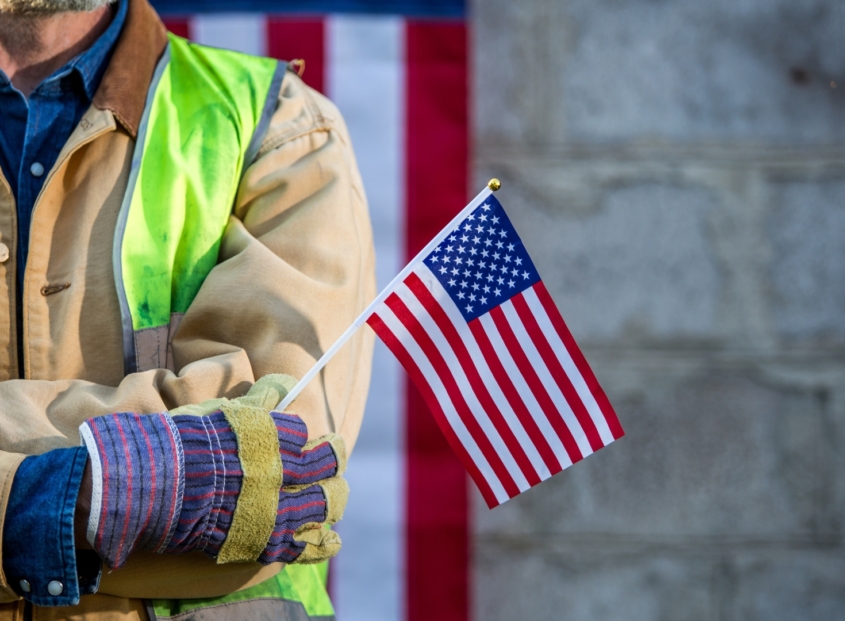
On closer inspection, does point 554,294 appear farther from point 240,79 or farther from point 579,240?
point 240,79

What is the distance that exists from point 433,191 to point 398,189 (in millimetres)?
84

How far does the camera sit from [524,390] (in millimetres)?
1502

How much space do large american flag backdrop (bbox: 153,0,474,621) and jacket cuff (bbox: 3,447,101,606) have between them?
130cm

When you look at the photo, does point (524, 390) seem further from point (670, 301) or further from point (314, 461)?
point (670, 301)

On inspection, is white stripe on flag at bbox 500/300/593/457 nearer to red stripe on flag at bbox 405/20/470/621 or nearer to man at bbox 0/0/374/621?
man at bbox 0/0/374/621

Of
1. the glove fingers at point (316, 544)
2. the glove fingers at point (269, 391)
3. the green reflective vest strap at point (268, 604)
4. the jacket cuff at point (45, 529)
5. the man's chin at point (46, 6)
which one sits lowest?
the green reflective vest strap at point (268, 604)

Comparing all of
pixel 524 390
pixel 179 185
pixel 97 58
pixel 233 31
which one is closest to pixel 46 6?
pixel 97 58

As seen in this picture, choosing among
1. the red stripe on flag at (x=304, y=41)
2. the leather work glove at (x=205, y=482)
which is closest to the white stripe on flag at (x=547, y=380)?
the leather work glove at (x=205, y=482)

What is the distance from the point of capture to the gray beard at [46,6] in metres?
1.53

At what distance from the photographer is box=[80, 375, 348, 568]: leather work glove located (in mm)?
1202

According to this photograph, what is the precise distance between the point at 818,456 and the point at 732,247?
559 mm

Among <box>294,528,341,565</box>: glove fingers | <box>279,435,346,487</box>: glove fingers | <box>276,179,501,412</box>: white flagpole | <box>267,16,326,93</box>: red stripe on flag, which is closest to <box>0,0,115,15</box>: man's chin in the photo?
<box>276,179,501,412</box>: white flagpole

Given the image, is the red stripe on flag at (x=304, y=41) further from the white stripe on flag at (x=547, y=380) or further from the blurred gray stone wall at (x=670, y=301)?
the white stripe on flag at (x=547, y=380)

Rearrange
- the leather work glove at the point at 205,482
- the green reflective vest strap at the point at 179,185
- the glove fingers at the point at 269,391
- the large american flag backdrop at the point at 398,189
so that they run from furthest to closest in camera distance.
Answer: the large american flag backdrop at the point at 398,189, the green reflective vest strap at the point at 179,185, the glove fingers at the point at 269,391, the leather work glove at the point at 205,482
